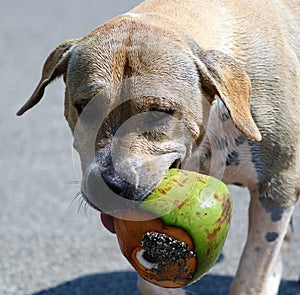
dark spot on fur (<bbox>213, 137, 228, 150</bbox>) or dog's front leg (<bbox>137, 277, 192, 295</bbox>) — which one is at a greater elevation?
dark spot on fur (<bbox>213, 137, 228, 150</bbox>)

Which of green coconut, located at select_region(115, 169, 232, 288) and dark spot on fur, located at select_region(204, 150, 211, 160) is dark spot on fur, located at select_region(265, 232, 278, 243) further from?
green coconut, located at select_region(115, 169, 232, 288)

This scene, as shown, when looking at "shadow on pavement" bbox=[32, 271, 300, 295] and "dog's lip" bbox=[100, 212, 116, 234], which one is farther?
"shadow on pavement" bbox=[32, 271, 300, 295]

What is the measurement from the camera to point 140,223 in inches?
117

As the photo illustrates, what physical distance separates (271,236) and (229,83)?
2.70 feet

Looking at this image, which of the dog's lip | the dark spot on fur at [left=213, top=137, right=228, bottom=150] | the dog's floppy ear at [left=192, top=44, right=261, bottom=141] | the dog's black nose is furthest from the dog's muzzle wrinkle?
the dark spot on fur at [left=213, top=137, right=228, bottom=150]

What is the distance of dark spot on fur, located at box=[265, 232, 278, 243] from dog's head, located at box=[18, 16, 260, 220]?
60cm

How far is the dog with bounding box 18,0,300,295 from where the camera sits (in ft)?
10.0

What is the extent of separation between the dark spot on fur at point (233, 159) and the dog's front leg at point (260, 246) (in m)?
0.19

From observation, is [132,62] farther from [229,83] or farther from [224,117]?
[224,117]

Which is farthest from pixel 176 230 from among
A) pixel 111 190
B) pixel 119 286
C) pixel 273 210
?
pixel 119 286

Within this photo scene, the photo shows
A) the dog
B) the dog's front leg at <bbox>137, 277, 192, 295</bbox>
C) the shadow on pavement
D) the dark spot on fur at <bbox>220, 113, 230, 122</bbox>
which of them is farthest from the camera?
the shadow on pavement

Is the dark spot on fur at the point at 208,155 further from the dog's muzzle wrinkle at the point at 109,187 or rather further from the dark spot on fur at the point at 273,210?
the dog's muzzle wrinkle at the point at 109,187

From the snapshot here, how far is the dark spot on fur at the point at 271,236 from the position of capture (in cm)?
361

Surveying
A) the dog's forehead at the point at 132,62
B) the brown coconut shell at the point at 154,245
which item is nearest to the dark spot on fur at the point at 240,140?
the dog's forehead at the point at 132,62
